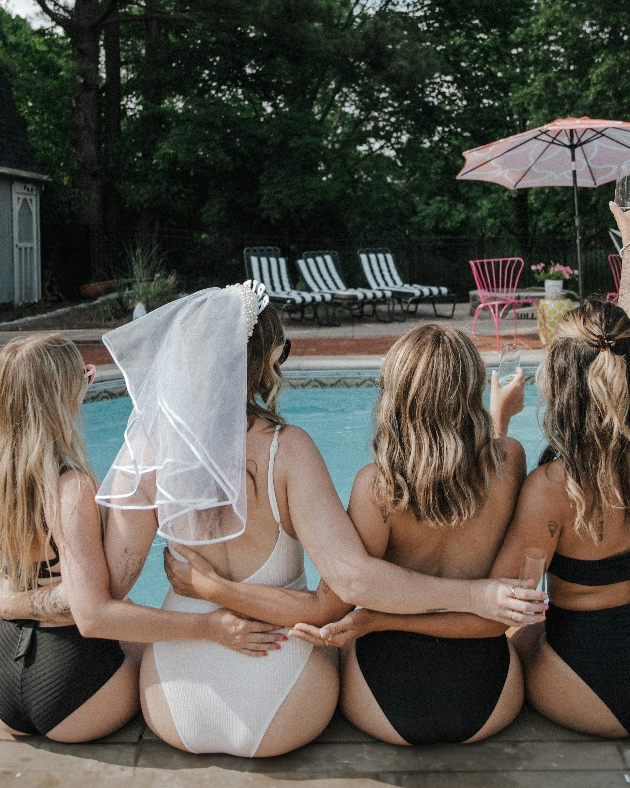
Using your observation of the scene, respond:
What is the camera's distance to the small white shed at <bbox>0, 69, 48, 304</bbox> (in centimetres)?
1407

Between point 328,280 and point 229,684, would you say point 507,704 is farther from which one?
point 328,280

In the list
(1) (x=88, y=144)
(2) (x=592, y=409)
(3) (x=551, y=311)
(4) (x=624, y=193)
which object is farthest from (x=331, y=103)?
(2) (x=592, y=409)

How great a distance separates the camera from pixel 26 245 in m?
14.7

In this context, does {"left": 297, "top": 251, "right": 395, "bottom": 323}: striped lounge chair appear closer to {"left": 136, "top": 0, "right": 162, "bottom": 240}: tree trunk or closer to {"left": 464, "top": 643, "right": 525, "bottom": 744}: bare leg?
{"left": 136, "top": 0, "right": 162, "bottom": 240}: tree trunk

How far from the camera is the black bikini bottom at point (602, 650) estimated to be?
1926 millimetres

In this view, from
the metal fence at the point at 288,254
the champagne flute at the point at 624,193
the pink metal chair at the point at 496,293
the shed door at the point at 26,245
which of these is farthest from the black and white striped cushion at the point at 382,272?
the champagne flute at the point at 624,193

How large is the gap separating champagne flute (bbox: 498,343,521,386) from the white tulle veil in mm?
773

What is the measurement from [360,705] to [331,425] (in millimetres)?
5622

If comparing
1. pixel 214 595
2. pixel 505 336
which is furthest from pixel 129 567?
pixel 505 336

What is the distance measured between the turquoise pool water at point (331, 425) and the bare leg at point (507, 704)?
13.3 feet

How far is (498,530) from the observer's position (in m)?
1.95

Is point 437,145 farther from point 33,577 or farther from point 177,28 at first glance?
point 33,577

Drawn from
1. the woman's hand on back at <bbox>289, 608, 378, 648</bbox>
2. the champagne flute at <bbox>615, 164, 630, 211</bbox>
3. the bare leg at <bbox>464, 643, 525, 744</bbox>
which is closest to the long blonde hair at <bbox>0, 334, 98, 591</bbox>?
the woman's hand on back at <bbox>289, 608, 378, 648</bbox>

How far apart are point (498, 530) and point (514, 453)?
0.59 ft
